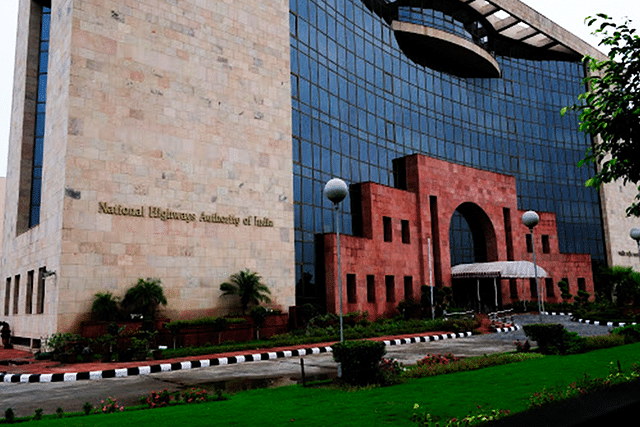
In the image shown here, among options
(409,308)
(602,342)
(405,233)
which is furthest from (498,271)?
(602,342)

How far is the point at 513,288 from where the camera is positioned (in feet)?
123

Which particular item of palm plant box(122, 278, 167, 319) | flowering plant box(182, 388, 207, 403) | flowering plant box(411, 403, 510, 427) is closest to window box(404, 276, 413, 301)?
palm plant box(122, 278, 167, 319)

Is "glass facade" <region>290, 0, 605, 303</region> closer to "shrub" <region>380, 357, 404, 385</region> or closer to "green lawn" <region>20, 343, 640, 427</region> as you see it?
"shrub" <region>380, 357, 404, 385</region>

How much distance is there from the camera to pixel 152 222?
1984 cm

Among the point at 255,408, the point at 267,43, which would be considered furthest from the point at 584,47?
the point at 255,408

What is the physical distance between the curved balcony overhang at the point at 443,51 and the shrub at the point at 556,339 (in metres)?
26.9

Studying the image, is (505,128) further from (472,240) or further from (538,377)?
(538,377)

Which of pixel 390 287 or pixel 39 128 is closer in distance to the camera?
pixel 39 128

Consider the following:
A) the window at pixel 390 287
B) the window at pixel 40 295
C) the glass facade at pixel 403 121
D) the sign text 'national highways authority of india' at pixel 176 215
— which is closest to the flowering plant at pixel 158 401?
the sign text 'national highways authority of india' at pixel 176 215

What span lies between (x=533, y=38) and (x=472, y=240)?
20.9 metres

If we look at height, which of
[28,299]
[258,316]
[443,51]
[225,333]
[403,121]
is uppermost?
[443,51]

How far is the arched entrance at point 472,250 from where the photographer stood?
3662cm

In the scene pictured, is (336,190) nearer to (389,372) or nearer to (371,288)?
(389,372)

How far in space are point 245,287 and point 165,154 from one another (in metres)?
6.40
